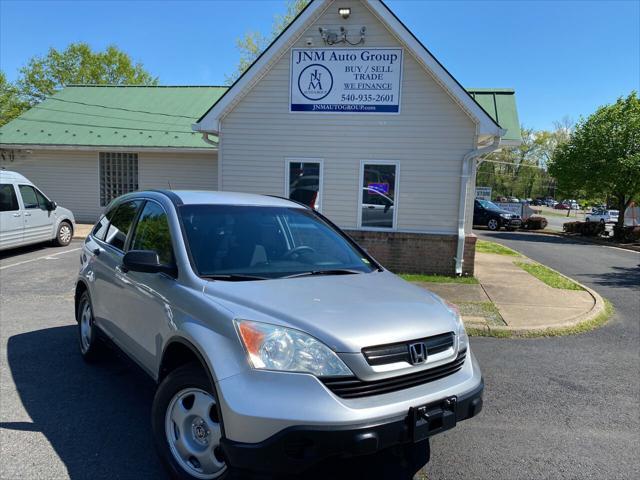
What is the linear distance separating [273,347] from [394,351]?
64cm

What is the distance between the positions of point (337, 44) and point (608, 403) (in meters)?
8.78

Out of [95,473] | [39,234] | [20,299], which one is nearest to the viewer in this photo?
[95,473]

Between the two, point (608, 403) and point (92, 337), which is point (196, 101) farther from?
point (608, 403)

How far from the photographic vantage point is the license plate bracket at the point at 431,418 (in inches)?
96.1

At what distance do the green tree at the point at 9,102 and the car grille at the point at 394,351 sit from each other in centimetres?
4584

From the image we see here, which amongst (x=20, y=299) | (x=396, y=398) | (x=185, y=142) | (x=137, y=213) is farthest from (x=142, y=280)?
(x=185, y=142)

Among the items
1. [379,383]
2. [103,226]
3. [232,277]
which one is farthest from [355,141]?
[379,383]

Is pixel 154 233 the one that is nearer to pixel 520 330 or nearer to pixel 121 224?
pixel 121 224

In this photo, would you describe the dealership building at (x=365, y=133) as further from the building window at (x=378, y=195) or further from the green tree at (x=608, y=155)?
the green tree at (x=608, y=155)

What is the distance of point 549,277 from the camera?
1031 cm

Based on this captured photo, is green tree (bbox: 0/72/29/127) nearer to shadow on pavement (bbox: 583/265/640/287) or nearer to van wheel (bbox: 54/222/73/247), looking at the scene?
van wheel (bbox: 54/222/73/247)

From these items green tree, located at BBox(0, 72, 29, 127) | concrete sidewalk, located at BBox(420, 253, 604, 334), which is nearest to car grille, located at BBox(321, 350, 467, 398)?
concrete sidewalk, located at BBox(420, 253, 604, 334)

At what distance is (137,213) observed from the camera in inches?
159

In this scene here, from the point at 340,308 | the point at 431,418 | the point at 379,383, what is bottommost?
the point at 431,418
